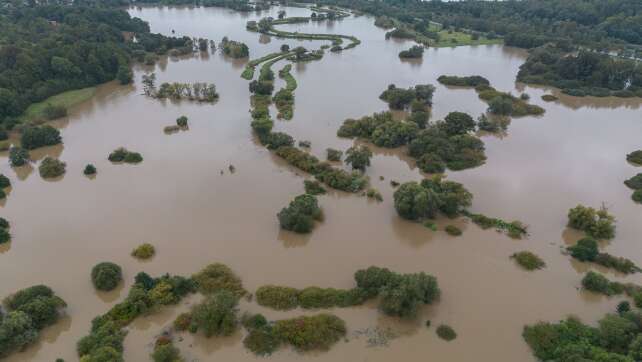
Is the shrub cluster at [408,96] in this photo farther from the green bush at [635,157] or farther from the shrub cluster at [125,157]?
the shrub cluster at [125,157]

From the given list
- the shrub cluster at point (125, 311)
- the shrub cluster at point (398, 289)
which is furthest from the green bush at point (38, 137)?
the shrub cluster at point (398, 289)

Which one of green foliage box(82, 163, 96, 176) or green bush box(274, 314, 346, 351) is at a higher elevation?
green foliage box(82, 163, 96, 176)

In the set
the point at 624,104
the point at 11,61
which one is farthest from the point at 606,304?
the point at 11,61

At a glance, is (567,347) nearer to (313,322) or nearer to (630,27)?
(313,322)

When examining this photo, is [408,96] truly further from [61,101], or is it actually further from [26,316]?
A: [26,316]

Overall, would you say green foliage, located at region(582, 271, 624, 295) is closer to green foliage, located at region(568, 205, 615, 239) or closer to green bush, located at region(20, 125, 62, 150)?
green foliage, located at region(568, 205, 615, 239)

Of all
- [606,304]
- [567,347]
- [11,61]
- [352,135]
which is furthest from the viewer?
[11,61]

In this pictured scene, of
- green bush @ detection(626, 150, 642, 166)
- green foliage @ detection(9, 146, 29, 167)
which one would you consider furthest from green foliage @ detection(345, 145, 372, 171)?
green foliage @ detection(9, 146, 29, 167)
